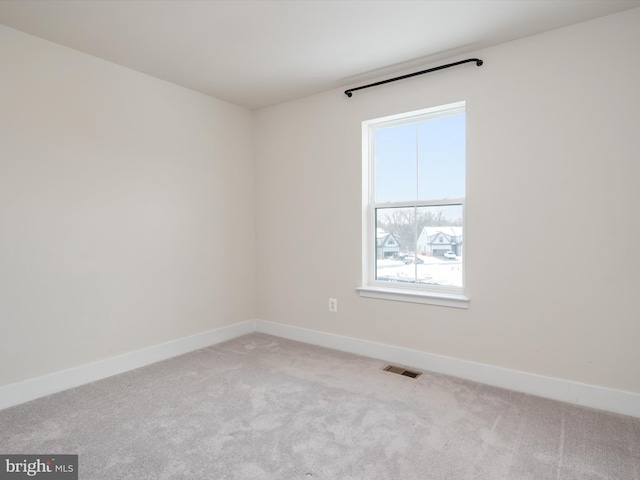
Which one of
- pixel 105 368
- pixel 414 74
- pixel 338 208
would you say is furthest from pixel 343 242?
pixel 105 368

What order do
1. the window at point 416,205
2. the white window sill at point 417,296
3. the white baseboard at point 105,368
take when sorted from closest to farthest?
the white baseboard at point 105,368 → the white window sill at point 417,296 → the window at point 416,205

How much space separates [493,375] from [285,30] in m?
2.89

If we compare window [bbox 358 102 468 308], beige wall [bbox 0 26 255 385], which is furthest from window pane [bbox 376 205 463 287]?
beige wall [bbox 0 26 255 385]

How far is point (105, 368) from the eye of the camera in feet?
9.68

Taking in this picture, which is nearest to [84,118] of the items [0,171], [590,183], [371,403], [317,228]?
[0,171]

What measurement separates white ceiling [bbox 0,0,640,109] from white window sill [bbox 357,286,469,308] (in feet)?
6.19

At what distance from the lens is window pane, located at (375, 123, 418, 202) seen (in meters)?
3.26

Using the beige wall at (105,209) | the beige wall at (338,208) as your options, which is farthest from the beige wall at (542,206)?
the beige wall at (105,209)

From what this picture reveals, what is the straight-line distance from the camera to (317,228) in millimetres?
3771

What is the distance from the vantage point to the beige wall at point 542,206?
2.33 meters

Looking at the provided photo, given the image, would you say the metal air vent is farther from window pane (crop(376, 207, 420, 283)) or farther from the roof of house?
the roof of house

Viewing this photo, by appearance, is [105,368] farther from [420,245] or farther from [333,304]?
[420,245]
